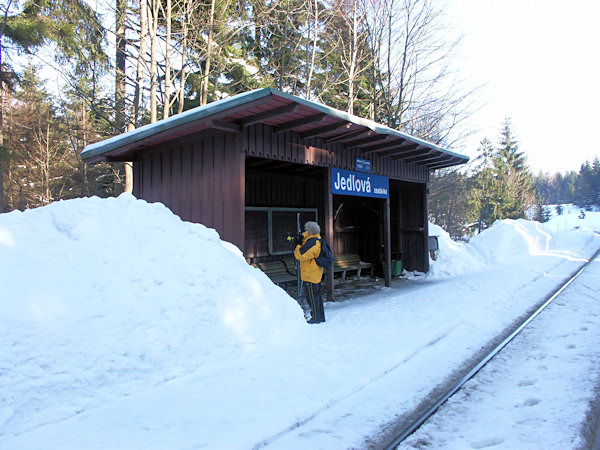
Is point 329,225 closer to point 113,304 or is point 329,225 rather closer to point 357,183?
point 357,183

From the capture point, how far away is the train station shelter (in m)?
6.61

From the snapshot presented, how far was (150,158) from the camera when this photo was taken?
817cm

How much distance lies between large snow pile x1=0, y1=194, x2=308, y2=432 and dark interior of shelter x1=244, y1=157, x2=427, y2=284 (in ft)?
12.1

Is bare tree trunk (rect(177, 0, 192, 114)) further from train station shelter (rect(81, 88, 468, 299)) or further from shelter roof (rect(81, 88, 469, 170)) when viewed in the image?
shelter roof (rect(81, 88, 469, 170))

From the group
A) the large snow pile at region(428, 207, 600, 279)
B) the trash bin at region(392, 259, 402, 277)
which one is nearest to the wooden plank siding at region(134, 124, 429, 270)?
the trash bin at region(392, 259, 402, 277)

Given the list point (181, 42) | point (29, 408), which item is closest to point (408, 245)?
point (181, 42)

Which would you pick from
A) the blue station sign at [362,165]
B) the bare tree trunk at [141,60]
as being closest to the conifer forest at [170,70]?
the bare tree trunk at [141,60]

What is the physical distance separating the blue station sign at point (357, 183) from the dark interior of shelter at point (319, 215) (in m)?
0.27

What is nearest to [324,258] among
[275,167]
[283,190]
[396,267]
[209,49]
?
[275,167]

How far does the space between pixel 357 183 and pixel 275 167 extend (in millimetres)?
2223

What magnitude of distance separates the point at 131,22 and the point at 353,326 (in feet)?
42.5

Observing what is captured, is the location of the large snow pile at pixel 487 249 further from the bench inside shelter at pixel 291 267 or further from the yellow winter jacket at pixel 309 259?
the yellow winter jacket at pixel 309 259

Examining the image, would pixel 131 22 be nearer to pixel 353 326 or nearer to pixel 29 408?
pixel 353 326

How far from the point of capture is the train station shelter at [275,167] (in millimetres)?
6605
